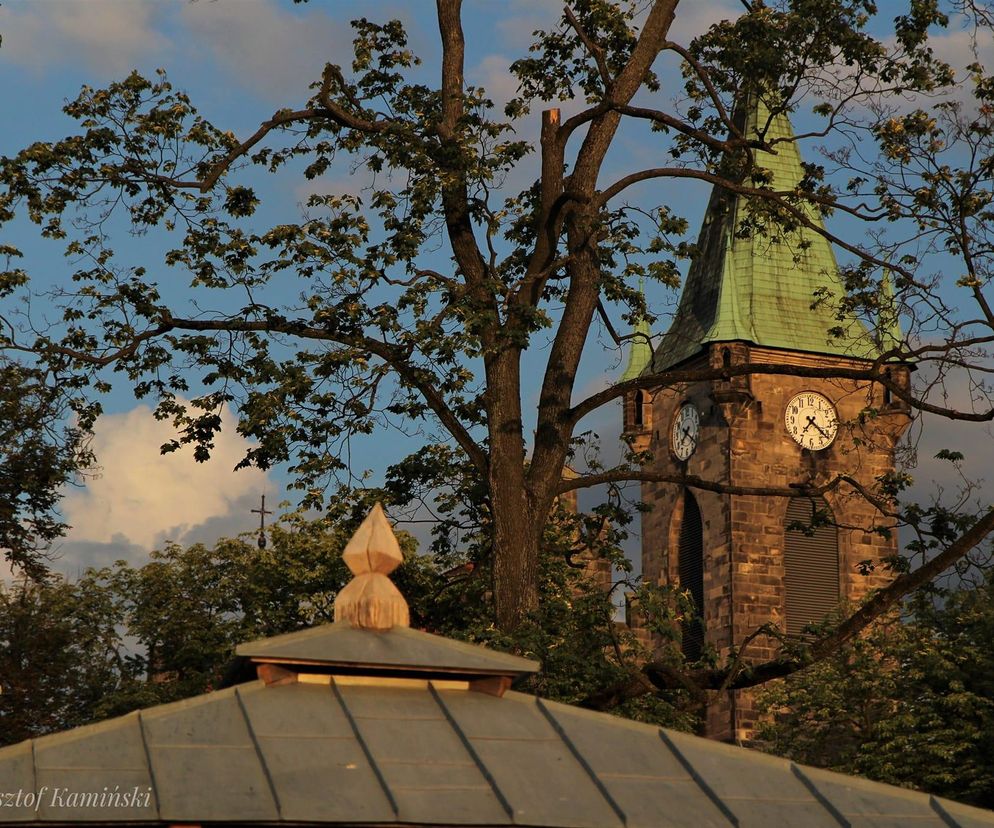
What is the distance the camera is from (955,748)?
31.8 m

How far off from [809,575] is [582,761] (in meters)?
42.5

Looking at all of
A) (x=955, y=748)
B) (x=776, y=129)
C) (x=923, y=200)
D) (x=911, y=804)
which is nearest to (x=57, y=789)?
(x=911, y=804)

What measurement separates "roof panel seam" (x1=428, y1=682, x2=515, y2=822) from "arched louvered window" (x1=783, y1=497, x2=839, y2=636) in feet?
135

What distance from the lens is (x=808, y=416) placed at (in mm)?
50594

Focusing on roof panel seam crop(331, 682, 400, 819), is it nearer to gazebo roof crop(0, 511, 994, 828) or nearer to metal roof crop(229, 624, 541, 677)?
gazebo roof crop(0, 511, 994, 828)

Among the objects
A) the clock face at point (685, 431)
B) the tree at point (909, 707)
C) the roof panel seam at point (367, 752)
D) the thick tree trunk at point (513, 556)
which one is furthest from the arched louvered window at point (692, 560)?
the roof panel seam at point (367, 752)

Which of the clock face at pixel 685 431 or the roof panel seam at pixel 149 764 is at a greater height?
the clock face at pixel 685 431

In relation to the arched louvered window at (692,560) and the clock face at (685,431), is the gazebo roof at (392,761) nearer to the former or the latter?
the arched louvered window at (692,560)

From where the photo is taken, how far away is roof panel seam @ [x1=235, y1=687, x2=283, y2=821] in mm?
7656

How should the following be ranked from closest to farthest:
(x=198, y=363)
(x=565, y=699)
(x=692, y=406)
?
(x=565, y=699)
(x=198, y=363)
(x=692, y=406)

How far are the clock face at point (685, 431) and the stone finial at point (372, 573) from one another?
1685 inches

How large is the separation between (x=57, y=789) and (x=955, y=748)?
87.8ft

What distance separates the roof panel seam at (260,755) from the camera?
7.66m

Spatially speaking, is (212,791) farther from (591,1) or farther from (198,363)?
(591,1)
